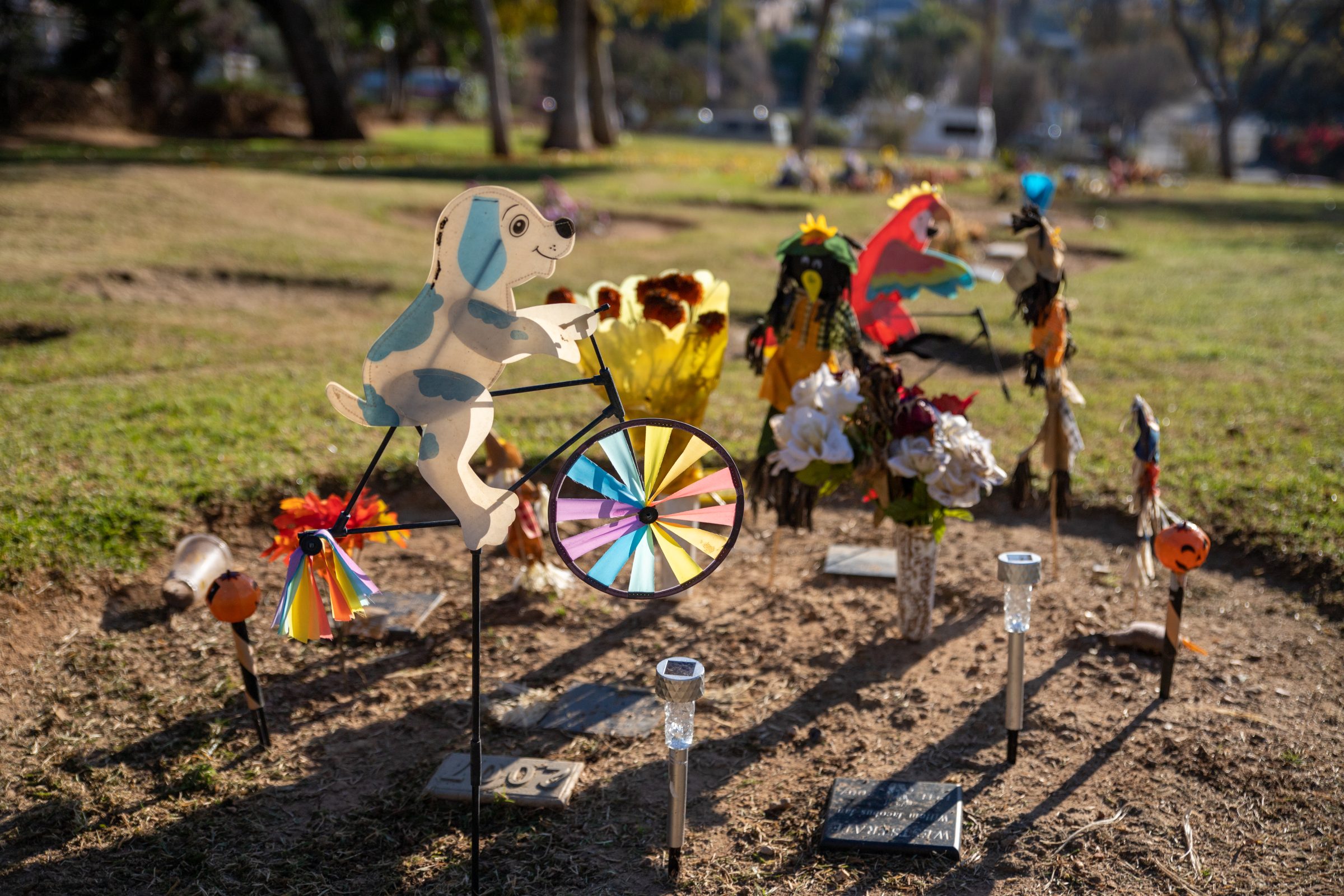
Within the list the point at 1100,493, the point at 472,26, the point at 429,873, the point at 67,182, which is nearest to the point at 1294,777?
the point at 1100,493

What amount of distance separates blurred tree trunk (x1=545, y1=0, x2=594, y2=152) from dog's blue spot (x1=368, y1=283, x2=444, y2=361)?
1705cm

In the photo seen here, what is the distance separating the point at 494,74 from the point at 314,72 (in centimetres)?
343

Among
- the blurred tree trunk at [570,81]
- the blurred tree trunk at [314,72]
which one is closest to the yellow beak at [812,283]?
the blurred tree trunk at [570,81]

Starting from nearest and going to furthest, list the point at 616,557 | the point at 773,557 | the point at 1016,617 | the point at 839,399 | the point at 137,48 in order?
1. the point at 616,557
2. the point at 1016,617
3. the point at 839,399
4. the point at 773,557
5. the point at 137,48

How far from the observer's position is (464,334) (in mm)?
2523

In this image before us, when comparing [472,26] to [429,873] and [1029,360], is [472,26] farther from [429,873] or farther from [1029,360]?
[429,873]

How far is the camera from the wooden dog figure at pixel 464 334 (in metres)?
2.47

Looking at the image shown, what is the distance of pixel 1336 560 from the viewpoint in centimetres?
421

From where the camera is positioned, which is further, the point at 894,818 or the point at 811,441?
the point at 811,441

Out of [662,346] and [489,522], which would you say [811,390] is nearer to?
[662,346]

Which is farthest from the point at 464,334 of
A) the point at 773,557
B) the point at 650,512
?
the point at 773,557

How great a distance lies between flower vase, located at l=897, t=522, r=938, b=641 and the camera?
12.2ft

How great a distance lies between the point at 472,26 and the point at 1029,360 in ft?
67.1

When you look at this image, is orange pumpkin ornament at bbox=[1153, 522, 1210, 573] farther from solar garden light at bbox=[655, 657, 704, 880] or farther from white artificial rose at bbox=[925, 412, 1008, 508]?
solar garden light at bbox=[655, 657, 704, 880]
